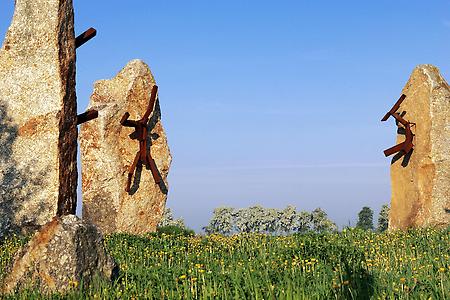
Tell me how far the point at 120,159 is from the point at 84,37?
4156mm

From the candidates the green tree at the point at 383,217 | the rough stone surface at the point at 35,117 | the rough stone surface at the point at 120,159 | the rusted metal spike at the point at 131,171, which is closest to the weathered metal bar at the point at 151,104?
the rough stone surface at the point at 120,159

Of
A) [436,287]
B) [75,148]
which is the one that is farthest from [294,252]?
[75,148]

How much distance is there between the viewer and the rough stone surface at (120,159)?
20344 millimetres

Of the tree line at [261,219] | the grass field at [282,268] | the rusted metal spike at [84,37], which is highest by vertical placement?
the rusted metal spike at [84,37]

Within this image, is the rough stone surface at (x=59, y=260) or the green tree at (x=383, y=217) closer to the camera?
the rough stone surface at (x=59, y=260)

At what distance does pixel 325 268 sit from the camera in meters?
10.8

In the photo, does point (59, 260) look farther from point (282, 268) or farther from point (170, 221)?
point (170, 221)

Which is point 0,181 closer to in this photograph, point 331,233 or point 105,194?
point 105,194

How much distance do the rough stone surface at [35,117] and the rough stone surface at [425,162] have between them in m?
11.5

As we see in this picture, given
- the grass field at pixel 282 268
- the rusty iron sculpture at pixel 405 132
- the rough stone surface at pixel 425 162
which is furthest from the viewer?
the rusty iron sculpture at pixel 405 132

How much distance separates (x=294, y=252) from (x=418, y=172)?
10.1m

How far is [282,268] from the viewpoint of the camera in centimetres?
1133

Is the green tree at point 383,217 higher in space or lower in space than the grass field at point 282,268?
higher

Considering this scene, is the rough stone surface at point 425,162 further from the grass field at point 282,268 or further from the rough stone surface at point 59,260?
the rough stone surface at point 59,260
